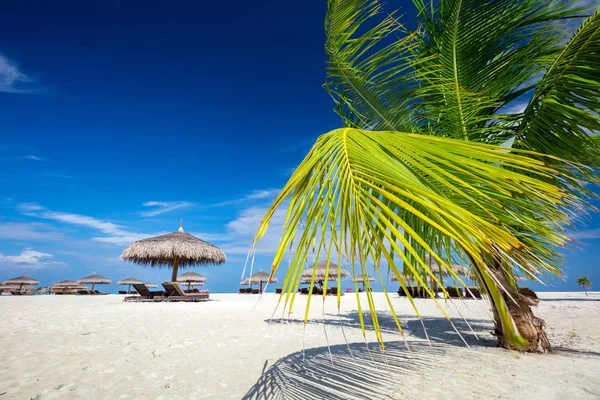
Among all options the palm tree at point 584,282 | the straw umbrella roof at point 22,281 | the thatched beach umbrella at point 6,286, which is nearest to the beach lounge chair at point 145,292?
the thatched beach umbrella at point 6,286

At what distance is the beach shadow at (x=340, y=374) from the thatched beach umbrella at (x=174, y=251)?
38.0ft

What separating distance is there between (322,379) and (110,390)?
6.00 ft

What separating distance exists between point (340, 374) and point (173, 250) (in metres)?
12.6

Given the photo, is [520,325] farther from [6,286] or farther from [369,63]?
[6,286]

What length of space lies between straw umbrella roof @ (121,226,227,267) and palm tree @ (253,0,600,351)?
12.5 meters

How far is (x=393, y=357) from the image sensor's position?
3195 mm

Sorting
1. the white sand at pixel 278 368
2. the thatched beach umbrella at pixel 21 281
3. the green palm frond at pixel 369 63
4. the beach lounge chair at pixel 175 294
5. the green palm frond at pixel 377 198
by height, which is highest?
the green palm frond at pixel 369 63

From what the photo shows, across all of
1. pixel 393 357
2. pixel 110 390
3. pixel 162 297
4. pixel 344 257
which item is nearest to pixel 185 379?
pixel 110 390

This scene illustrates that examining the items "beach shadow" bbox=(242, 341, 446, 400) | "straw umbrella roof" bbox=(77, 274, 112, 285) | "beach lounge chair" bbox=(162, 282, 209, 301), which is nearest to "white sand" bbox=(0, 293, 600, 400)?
"beach shadow" bbox=(242, 341, 446, 400)

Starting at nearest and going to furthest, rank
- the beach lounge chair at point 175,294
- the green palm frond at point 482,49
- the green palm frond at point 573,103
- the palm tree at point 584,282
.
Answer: the green palm frond at point 573,103, the green palm frond at point 482,49, the beach lounge chair at point 175,294, the palm tree at point 584,282

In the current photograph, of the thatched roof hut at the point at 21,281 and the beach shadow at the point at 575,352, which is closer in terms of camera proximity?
the beach shadow at the point at 575,352

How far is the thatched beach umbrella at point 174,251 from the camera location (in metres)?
13.5

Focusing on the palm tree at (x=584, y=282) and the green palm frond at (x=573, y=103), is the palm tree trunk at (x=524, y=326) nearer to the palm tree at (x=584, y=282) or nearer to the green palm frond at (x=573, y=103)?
the green palm frond at (x=573, y=103)

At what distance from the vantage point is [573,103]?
2123 mm
